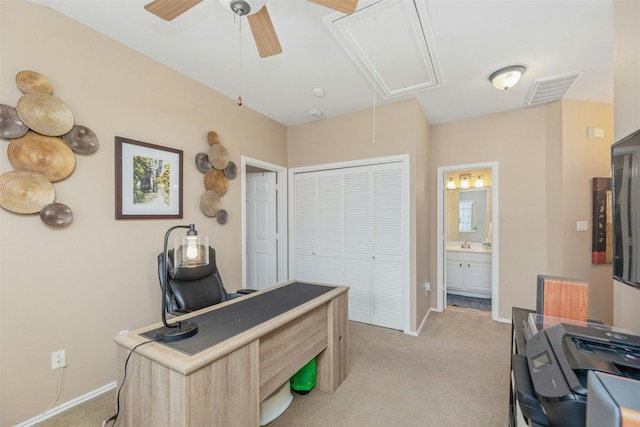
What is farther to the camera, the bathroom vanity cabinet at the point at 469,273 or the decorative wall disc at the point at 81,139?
the bathroom vanity cabinet at the point at 469,273

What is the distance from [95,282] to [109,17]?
193 cm

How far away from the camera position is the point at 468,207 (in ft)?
16.5

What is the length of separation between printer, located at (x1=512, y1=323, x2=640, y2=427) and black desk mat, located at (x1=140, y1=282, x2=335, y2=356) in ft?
3.88

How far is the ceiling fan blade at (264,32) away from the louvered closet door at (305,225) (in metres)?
2.22

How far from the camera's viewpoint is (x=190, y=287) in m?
2.17

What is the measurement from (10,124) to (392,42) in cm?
263

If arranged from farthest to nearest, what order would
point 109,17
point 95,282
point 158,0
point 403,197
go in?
point 403,197 < point 95,282 < point 109,17 < point 158,0

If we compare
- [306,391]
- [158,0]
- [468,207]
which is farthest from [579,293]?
[468,207]

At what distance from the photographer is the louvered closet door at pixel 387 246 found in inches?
128

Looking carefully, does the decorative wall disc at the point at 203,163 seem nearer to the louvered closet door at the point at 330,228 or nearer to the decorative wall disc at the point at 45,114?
the decorative wall disc at the point at 45,114

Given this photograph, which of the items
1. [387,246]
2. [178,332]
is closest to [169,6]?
[178,332]

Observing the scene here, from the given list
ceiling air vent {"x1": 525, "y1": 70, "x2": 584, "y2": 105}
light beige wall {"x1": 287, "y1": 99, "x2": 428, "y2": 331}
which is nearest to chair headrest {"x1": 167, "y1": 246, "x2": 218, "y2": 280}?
light beige wall {"x1": 287, "y1": 99, "x2": 428, "y2": 331}

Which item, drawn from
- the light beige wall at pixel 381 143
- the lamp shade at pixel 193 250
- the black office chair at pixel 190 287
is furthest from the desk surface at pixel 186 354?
the light beige wall at pixel 381 143

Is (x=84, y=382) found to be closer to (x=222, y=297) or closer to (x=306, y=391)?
(x=222, y=297)
